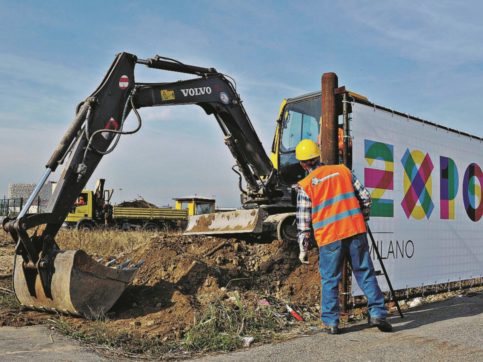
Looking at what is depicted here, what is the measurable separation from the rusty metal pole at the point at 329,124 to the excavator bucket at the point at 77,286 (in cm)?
290

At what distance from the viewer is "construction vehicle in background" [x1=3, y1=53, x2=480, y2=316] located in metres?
6.67

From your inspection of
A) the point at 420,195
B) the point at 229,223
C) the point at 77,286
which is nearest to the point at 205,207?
the point at 229,223

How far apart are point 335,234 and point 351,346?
114cm

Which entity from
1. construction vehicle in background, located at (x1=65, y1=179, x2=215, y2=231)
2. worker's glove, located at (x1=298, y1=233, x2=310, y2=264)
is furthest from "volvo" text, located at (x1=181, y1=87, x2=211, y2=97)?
construction vehicle in background, located at (x1=65, y1=179, x2=215, y2=231)

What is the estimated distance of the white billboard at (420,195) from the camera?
6.90 metres

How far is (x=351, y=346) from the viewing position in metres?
5.20

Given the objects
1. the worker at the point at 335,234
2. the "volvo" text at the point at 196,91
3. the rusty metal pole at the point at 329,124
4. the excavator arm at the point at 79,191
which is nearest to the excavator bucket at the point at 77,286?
the excavator arm at the point at 79,191

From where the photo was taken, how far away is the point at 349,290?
644 cm

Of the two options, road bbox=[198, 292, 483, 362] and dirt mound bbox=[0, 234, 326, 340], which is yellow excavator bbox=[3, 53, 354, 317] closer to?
dirt mound bbox=[0, 234, 326, 340]

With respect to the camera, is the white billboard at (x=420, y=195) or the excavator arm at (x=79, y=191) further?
the white billboard at (x=420, y=195)

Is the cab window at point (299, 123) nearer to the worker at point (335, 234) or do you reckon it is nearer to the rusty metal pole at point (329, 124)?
Answer: the rusty metal pole at point (329, 124)

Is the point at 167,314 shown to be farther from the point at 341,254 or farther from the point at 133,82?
the point at 133,82

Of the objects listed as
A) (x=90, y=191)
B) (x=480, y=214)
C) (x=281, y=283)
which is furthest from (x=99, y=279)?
(x=90, y=191)

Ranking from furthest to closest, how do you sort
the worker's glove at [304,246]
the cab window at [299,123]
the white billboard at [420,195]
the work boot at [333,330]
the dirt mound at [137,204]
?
the dirt mound at [137,204] < the cab window at [299,123] < the white billboard at [420,195] < the worker's glove at [304,246] < the work boot at [333,330]
